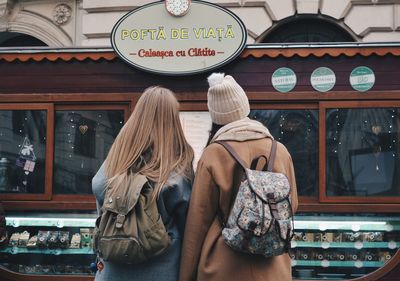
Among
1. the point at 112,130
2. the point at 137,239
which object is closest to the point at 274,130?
the point at 112,130

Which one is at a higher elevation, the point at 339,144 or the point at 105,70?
the point at 105,70

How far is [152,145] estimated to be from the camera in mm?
2732

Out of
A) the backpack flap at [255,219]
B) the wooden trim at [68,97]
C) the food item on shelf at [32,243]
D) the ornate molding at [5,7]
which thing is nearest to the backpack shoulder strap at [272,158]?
the backpack flap at [255,219]

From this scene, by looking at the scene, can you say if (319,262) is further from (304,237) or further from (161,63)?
(161,63)

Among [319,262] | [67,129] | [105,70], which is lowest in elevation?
[319,262]

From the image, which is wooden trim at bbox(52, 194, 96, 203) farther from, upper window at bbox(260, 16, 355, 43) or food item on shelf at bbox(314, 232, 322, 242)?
upper window at bbox(260, 16, 355, 43)

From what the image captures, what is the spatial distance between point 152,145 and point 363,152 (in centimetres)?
295

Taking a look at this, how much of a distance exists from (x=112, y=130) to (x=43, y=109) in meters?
0.65

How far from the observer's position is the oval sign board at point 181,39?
17.1 feet

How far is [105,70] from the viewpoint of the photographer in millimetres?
5391

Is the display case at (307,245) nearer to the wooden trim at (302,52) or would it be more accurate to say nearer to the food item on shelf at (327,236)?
the food item on shelf at (327,236)

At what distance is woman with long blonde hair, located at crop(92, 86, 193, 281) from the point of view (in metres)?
2.67

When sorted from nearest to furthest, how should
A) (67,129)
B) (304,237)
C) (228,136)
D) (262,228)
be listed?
1. (262,228)
2. (228,136)
3. (304,237)
4. (67,129)

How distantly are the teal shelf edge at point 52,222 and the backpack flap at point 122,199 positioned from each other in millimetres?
2861
